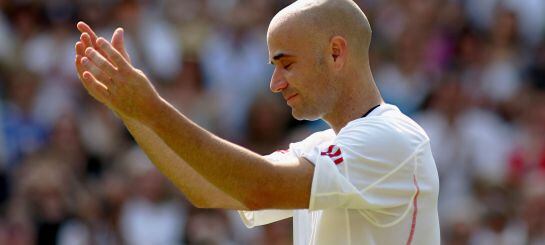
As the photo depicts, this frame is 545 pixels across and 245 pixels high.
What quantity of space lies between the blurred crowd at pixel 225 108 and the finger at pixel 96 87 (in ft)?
19.1

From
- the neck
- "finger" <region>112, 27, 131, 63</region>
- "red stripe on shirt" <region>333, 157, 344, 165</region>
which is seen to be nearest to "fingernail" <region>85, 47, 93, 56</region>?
"finger" <region>112, 27, 131, 63</region>

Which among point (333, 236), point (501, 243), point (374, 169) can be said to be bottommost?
point (501, 243)

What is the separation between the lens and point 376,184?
14.5 feet

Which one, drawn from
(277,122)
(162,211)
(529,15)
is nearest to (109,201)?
(162,211)

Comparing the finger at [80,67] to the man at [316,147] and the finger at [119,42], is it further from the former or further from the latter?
the finger at [119,42]

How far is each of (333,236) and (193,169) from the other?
0.58 m

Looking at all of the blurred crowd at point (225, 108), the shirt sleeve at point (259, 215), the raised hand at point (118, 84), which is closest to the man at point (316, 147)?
the raised hand at point (118, 84)

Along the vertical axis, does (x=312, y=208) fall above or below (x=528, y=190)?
above

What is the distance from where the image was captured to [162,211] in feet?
33.7

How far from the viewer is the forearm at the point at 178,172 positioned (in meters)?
4.45

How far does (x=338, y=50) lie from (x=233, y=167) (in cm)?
78

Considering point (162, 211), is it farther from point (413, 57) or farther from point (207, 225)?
point (413, 57)

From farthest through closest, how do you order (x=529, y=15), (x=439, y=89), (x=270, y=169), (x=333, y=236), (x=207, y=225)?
(x=529, y=15) < (x=439, y=89) < (x=207, y=225) < (x=333, y=236) < (x=270, y=169)

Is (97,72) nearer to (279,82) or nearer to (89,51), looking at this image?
(89,51)
